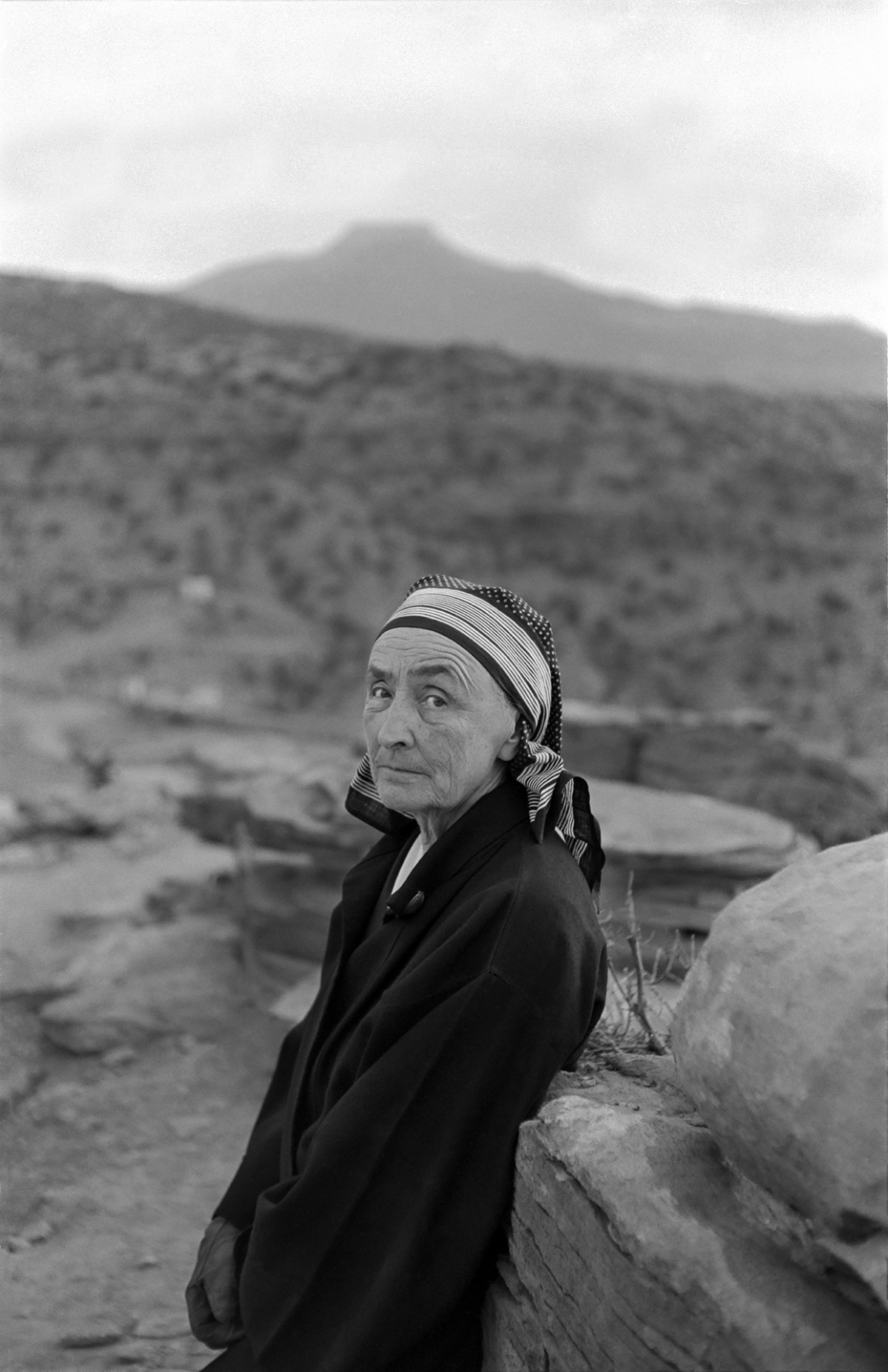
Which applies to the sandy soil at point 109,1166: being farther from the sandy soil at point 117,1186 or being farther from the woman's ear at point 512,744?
the woman's ear at point 512,744

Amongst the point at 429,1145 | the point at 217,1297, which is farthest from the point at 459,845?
the point at 217,1297

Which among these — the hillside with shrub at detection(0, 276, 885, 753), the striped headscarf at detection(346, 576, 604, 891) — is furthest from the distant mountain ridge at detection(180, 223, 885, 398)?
the striped headscarf at detection(346, 576, 604, 891)

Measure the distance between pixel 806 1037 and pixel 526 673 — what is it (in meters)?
0.87

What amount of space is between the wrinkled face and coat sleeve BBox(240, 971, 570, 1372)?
1.25 ft

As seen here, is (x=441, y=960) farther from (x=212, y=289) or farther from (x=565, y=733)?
(x=212, y=289)

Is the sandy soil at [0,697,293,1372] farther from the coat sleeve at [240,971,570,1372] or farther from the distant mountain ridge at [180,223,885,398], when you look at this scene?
the distant mountain ridge at [180,223,885,398]

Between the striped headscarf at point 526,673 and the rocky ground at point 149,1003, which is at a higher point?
the striped headscarf at point 526,673

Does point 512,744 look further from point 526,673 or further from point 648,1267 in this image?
point 648,1267

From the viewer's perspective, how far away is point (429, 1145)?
5.27 feet

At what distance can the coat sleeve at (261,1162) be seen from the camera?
212 centimetres

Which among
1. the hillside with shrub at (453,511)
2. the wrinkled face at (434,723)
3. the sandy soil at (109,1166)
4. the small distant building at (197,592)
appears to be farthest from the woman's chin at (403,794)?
the small distant building at (197,592)

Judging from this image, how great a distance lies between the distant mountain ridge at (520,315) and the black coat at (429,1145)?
52.4 m

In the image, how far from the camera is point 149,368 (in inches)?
824

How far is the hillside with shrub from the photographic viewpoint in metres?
15.3
